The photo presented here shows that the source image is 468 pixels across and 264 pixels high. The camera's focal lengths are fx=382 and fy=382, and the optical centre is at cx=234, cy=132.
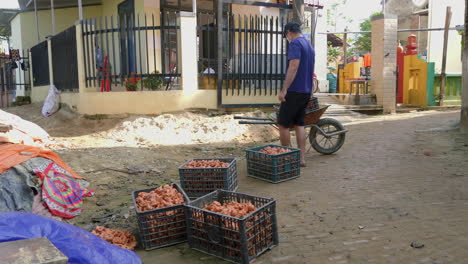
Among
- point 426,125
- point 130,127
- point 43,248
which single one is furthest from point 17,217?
point 426,125

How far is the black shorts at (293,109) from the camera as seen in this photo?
215 inches

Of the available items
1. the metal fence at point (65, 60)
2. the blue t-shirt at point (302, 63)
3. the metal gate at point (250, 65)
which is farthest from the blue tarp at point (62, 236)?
the metal fence at point (65, 60)

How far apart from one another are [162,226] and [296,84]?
3.02 m

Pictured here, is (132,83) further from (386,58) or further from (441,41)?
(441,41)

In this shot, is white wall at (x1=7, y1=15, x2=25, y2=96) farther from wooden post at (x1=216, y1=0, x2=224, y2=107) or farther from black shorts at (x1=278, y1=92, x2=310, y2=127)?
black shorts at (x1=278, y1=92, x2=310, y2=127)

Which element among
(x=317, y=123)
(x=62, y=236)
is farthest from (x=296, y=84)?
(x=62, y=236)

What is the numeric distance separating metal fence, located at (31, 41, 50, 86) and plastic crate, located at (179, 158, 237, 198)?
32.9ft

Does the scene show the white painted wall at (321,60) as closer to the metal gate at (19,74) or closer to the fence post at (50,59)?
the fence post at (50,59)

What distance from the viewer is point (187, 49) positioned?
8.65 meters

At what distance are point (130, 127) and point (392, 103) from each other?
8370 mm

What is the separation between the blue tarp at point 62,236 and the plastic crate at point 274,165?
270 cm

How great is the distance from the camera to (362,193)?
169 inches

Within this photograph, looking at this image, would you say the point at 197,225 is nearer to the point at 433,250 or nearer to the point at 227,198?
the point at 227,198

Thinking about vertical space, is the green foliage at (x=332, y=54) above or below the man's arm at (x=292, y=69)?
above
